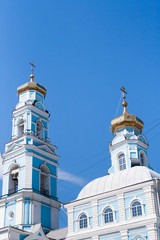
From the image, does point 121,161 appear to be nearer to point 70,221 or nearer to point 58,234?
point 70,221

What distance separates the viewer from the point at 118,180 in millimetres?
17969

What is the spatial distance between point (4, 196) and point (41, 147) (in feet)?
11.6

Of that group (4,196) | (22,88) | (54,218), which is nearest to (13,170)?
(4,196)

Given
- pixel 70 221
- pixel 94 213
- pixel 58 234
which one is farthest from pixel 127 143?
pixel 58 234

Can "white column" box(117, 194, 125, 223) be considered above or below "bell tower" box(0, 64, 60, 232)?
below

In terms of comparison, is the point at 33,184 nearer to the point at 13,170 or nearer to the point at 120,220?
the point at 13,170

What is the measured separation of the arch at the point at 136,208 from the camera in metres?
16.4

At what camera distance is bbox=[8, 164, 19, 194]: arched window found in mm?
22411

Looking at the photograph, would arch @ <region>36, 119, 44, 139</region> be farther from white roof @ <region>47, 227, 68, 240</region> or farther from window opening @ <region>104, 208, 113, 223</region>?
window opening @ <region>104, 208, 113, 223</region>

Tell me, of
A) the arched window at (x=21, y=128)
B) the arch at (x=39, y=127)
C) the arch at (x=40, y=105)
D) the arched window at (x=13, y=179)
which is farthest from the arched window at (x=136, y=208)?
the arch at (x=40, y=105)

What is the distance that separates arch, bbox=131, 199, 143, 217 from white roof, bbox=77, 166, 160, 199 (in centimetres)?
95

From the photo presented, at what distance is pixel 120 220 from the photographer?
16.7 metres

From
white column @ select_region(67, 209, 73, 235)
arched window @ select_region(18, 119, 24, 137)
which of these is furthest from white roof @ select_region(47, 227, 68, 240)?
arched window @ select_region(18, 119, 24, 137)

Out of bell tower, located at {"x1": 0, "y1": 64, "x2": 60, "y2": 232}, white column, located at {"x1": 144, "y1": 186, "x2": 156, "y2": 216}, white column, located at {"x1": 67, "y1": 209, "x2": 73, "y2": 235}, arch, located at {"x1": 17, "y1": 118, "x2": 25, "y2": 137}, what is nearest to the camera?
white column, located at {"x1": 144, "y1": 186, "x2": 156, "y2": 216}
